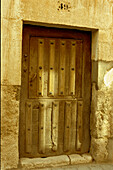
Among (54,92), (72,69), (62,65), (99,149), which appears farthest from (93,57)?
(99,149)

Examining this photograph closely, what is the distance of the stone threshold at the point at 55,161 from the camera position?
7.28 ft

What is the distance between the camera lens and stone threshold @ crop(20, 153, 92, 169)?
2.22 m

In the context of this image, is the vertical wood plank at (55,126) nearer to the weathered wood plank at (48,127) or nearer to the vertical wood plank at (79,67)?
the weathered wood plank at (48,127)

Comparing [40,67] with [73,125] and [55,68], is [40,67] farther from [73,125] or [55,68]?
[73,125]

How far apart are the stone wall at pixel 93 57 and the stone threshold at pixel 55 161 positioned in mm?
128

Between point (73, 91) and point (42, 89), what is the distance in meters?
0.44

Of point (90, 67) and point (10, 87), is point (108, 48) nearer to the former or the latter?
point (90, 67)

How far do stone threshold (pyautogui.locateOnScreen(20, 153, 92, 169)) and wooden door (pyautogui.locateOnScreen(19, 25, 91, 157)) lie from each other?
0.07m

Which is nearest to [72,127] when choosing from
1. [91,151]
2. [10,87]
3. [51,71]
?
[91,151]

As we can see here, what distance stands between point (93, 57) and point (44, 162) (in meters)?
1.53

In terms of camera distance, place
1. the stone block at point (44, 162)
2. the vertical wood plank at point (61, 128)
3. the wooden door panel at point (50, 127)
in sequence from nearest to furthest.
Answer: the stone block at point (44, 162)
the wooden door panel at point (50, 127)
the vertical wood plank at point (61, 128)

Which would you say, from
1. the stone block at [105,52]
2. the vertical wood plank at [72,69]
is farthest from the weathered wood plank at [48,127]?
the stone block at [105,52]

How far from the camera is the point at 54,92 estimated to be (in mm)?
2387

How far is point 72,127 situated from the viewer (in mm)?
2486
